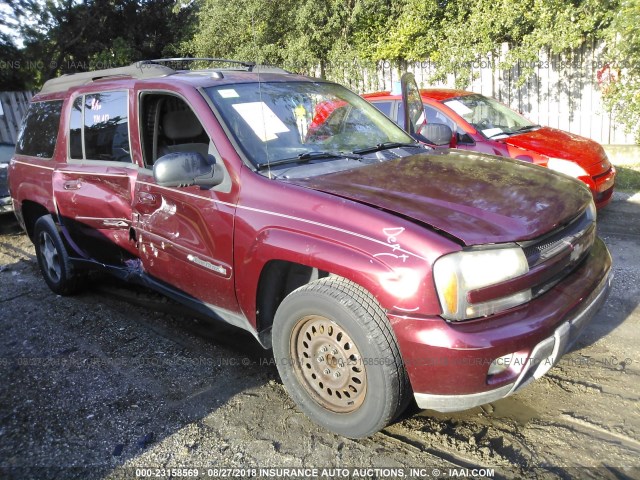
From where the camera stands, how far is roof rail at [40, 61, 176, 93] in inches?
163

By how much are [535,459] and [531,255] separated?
1013mm

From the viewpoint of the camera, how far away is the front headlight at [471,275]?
2.44 metres

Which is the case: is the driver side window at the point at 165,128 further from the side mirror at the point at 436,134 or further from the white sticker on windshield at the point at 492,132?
the white sticker on windshield at the point at 492,132

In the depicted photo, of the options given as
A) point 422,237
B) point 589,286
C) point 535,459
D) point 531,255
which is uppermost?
point 422,237

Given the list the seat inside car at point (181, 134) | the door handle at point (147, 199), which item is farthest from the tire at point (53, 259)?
Answer: the seat inside car at point (181, 134)

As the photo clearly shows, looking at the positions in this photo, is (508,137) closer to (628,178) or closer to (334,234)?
(628,178)

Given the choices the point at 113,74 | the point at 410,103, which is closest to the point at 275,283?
the point at 113,74

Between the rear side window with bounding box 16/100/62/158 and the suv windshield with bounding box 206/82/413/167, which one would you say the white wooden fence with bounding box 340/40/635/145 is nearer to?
the suv windshield with bounding box 206/82/413/167

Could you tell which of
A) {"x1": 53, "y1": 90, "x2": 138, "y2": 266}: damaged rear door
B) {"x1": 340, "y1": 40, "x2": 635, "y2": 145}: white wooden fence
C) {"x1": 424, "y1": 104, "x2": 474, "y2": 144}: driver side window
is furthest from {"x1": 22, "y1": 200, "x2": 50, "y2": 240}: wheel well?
{"x1": 340, "y1": 40, "x2": 635, "y2": 145}: white wooden fence

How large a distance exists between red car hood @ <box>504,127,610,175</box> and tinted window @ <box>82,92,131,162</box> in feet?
15.3

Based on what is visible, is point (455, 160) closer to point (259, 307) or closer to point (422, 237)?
point (422, 237)

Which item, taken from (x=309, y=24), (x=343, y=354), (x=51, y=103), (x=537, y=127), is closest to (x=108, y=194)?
(x=51, y=103)

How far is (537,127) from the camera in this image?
7.47 m

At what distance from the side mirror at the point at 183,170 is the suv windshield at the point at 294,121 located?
27 cm
